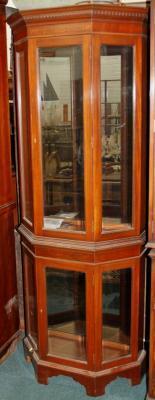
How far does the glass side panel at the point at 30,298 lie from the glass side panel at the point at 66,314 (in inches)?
3.9

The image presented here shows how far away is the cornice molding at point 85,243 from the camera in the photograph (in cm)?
204

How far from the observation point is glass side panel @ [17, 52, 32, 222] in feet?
6.99

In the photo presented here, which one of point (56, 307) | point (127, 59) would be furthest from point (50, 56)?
point (56, 307)

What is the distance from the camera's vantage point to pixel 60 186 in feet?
7.36

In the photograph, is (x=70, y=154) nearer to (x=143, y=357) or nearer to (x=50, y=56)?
(x=50, y=56)

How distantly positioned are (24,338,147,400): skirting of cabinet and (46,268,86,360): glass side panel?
2.7 inches

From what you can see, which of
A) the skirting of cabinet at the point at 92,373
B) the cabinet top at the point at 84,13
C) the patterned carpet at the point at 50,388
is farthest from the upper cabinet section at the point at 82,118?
the patterned carpet at the point at 50,388

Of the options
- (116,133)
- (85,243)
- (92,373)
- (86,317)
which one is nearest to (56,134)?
(116,133)

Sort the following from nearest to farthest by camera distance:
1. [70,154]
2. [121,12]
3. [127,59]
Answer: [121,12] < [127,59] < [70,154]

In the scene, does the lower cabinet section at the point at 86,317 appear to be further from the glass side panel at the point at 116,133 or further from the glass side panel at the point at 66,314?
the glass side panel at the point at 116,133

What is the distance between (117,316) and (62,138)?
0.98 metres

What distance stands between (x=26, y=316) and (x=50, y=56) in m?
1.43

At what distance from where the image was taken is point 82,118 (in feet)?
6.50

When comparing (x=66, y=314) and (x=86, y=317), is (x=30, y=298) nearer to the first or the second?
(x=66, y=314)
